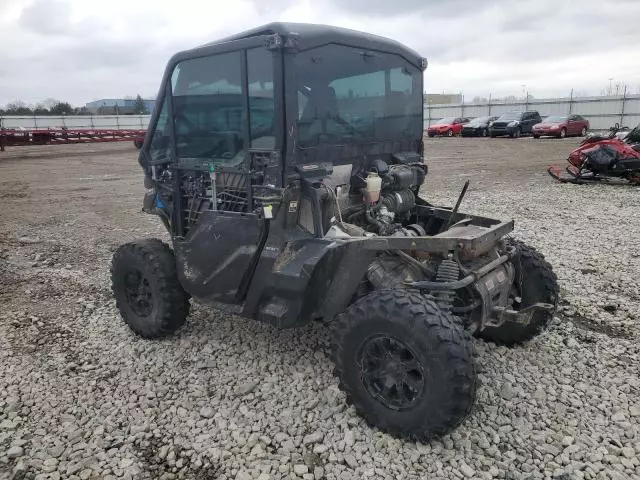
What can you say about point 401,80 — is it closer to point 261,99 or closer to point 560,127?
point 261,99

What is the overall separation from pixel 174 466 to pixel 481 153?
66.0 feet

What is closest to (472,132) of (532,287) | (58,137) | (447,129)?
(447,129)

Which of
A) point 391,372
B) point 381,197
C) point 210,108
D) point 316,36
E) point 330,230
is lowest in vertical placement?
point 391,372

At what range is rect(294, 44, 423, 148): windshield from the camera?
3.57 meters

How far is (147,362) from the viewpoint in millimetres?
4242

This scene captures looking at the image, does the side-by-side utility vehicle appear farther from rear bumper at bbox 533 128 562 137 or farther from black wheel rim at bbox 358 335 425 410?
rear bumper at bbox 533 128 562 137

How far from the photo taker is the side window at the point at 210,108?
3732 mm

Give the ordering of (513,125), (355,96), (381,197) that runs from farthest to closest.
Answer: (513,125) → (381,197) → (355,96)

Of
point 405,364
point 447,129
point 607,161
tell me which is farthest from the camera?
point 447,129

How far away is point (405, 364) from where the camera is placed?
10.3ft

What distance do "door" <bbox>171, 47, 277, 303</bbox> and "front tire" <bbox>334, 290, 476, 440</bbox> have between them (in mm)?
995

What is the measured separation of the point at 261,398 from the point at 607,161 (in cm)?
1133

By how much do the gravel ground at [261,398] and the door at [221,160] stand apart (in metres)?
0.71

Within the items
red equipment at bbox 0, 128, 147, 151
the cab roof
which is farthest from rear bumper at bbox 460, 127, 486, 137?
the cab roof
